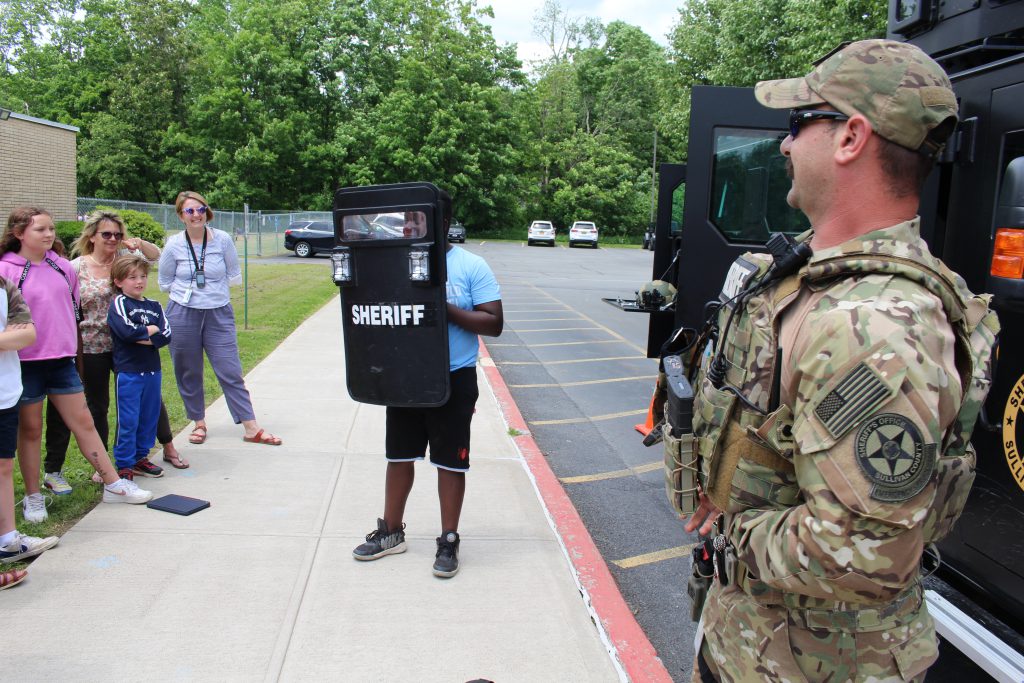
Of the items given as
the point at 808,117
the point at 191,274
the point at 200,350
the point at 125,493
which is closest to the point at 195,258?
the point at 191,274

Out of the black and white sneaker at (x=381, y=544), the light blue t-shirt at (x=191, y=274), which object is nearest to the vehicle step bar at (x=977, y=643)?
the black and white sneaker at (x=381, y=544)

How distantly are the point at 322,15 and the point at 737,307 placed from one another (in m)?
49.9

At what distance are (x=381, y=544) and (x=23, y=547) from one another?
168 centimetres

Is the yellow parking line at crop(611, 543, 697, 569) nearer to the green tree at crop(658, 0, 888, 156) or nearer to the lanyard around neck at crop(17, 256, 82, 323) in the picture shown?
the lanyard around neck at crop(17, 256, 82, 323)

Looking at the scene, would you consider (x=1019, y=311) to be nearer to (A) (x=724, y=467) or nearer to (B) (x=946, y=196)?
(B) (x=946, y=196)

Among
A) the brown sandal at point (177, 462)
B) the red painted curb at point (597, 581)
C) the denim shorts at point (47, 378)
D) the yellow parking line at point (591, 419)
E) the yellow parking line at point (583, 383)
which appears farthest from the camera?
the yellow parking line at point (583, 383)

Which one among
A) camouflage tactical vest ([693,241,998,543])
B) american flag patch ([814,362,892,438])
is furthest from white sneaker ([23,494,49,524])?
american flag patch ([814,362,892,438])

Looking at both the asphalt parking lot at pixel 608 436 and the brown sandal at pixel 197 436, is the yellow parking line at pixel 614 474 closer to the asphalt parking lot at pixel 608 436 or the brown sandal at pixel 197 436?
the asphalt parking lot at pixel 608 436

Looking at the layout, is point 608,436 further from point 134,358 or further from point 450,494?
point 134,358

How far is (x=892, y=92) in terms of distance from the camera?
4.66 feet

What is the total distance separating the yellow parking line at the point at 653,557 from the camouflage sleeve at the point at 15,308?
318 cm

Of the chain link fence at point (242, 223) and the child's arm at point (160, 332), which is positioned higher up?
the chain link fence at point (242, 223)

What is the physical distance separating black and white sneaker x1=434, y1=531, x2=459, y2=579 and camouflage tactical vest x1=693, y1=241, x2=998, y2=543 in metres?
2.25

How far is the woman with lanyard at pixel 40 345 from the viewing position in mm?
3848
